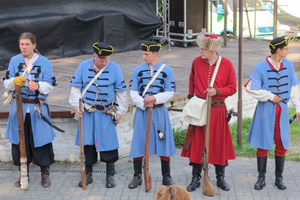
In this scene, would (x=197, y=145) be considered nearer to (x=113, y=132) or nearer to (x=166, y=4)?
(x=113, y=132)

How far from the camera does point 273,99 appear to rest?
241 inches

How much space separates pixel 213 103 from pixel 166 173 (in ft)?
3.47

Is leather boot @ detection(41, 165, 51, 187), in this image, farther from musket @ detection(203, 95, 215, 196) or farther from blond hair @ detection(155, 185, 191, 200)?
blond hair @ detection(155, 185, 191, 200)

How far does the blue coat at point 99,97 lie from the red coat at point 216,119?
0.94m

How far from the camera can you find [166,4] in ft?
49.4

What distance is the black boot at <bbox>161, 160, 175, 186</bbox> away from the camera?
6422 millimetres

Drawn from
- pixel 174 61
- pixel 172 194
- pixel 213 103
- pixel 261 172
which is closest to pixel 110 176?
pixel 213 103

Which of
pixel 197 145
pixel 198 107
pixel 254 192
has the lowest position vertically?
pixel 254 192

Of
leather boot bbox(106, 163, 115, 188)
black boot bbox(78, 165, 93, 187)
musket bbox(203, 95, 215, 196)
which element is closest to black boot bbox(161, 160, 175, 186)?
musket bbox(203, 95, 215, 196)

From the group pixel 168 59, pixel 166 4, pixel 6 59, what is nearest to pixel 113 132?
pixel 6 59

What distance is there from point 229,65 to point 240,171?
65.0 inches

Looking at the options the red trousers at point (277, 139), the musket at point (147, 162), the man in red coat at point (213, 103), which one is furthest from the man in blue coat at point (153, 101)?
the red trousers at point (277, 139)

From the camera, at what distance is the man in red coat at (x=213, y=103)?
6.07m

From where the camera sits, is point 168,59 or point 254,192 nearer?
point 254,192
